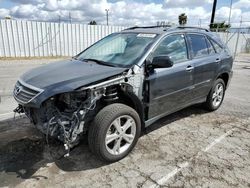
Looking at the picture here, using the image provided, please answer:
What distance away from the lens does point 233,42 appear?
904 inches

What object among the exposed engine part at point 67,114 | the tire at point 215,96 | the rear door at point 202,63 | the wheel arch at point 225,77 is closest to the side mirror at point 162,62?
the exposed engine part at point 67,114

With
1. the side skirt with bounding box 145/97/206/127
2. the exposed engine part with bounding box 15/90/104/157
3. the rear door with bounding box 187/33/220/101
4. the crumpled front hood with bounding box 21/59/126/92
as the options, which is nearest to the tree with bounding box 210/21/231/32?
the rear door with bounding box 187/33/220/101

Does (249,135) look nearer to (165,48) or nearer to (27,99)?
(165,48)

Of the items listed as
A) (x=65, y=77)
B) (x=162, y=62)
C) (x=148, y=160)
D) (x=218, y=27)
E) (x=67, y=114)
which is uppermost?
(x=218, y=27)

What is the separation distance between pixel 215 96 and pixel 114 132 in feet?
9.58

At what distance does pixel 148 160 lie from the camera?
10.2 ft

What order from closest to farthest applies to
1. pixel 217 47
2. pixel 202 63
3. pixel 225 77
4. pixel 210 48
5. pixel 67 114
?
pixel 67 114
pixel 202 63
pixel 210 48
pixel 217 47
pixel 225 77

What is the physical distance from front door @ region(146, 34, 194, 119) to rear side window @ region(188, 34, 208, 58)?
0.24 meters

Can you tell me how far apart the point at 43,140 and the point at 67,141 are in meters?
1.10

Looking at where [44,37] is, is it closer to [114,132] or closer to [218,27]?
[114,132]

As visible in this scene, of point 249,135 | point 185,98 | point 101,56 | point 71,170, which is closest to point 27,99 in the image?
point 71,170

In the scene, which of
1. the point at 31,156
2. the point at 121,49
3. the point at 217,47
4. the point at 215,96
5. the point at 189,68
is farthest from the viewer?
the point at 215,96

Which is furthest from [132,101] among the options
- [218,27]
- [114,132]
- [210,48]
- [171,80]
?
[218,27]

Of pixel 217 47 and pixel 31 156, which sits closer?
pixel 31 156
